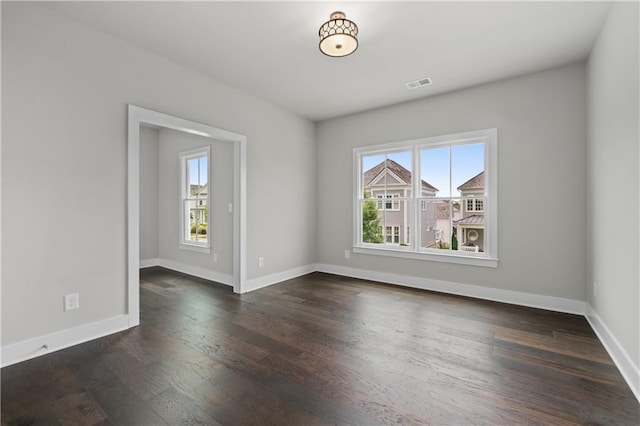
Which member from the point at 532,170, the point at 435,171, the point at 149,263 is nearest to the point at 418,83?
the point at 435,171

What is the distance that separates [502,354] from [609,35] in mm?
2715

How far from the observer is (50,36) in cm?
238

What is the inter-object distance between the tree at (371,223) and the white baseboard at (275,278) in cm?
115

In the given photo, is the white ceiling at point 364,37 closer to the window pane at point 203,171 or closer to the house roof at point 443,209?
the house roof at point 443,209

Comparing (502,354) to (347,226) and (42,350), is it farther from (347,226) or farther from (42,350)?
(42,350)


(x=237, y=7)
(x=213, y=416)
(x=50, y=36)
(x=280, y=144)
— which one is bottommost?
(x=213, y=416)

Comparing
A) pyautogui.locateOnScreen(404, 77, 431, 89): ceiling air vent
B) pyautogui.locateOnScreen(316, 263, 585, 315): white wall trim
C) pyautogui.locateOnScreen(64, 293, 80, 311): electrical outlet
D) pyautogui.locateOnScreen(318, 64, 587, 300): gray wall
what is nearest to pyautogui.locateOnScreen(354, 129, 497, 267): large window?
pyautogui.locateOnScreen(318, 64, 587, 300): gray wall

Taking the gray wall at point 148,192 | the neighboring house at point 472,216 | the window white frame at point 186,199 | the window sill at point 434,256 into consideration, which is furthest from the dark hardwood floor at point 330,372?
the gray wall at point 148,192

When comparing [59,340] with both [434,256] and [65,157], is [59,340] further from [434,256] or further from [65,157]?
[434,256]

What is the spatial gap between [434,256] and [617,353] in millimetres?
2088

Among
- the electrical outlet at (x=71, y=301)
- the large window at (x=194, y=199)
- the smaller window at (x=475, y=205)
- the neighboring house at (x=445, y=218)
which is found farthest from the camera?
the large window at (x=194, y=199)

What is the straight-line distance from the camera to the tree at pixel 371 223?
15.7 ft

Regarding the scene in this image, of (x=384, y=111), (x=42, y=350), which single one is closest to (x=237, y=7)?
(x=384, y=111)

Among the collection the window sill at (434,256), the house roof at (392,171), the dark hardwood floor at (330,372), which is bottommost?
the dark hardwood floor at (330,372)
